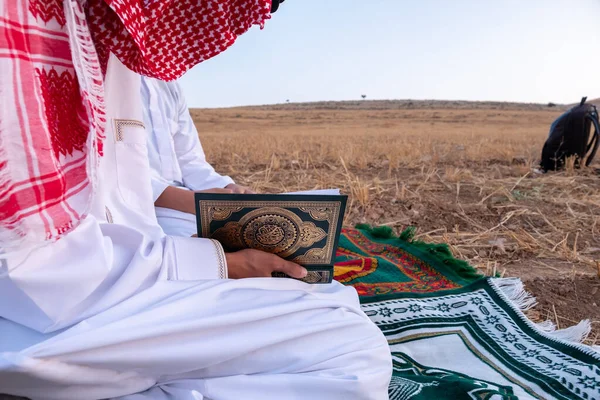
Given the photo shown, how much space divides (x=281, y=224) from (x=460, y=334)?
109 centimetres

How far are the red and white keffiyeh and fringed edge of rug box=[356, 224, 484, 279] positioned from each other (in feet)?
6.85

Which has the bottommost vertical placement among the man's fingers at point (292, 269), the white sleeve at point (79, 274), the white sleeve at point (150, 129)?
the man's fingers at point (292, 269)

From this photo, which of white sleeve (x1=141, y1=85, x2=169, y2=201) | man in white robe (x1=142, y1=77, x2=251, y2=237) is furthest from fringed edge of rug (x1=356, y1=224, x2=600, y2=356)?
white sleeve (x1=141, y1=85, x2=169, y2=201)

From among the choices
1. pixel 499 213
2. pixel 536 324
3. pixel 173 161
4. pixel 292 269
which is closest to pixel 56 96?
pixel 292 269

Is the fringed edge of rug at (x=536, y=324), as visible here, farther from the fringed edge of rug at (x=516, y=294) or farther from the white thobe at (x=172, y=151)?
the white thobe at (x=172, y=151)

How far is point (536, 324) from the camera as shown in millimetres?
2105

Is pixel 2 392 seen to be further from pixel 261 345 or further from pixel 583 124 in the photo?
pixel 583 124

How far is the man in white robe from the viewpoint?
2.26 metres

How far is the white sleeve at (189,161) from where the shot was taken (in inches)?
104

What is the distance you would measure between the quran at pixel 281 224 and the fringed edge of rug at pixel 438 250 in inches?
52.3

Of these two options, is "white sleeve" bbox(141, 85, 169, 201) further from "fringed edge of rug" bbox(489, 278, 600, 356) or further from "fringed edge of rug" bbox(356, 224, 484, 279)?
"fringed edge of rug" bbox(489, 278, 600, 356)

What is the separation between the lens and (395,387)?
154cm

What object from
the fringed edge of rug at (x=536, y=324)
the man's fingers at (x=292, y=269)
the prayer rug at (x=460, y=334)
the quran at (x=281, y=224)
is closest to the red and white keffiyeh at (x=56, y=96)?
the quran at (x=281, y=224)

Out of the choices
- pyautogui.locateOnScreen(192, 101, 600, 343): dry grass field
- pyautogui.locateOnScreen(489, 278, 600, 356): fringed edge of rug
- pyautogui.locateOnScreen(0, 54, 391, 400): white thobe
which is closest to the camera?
pyautogui.locateOnScreen(0, 54, 391, 400): white thobe
